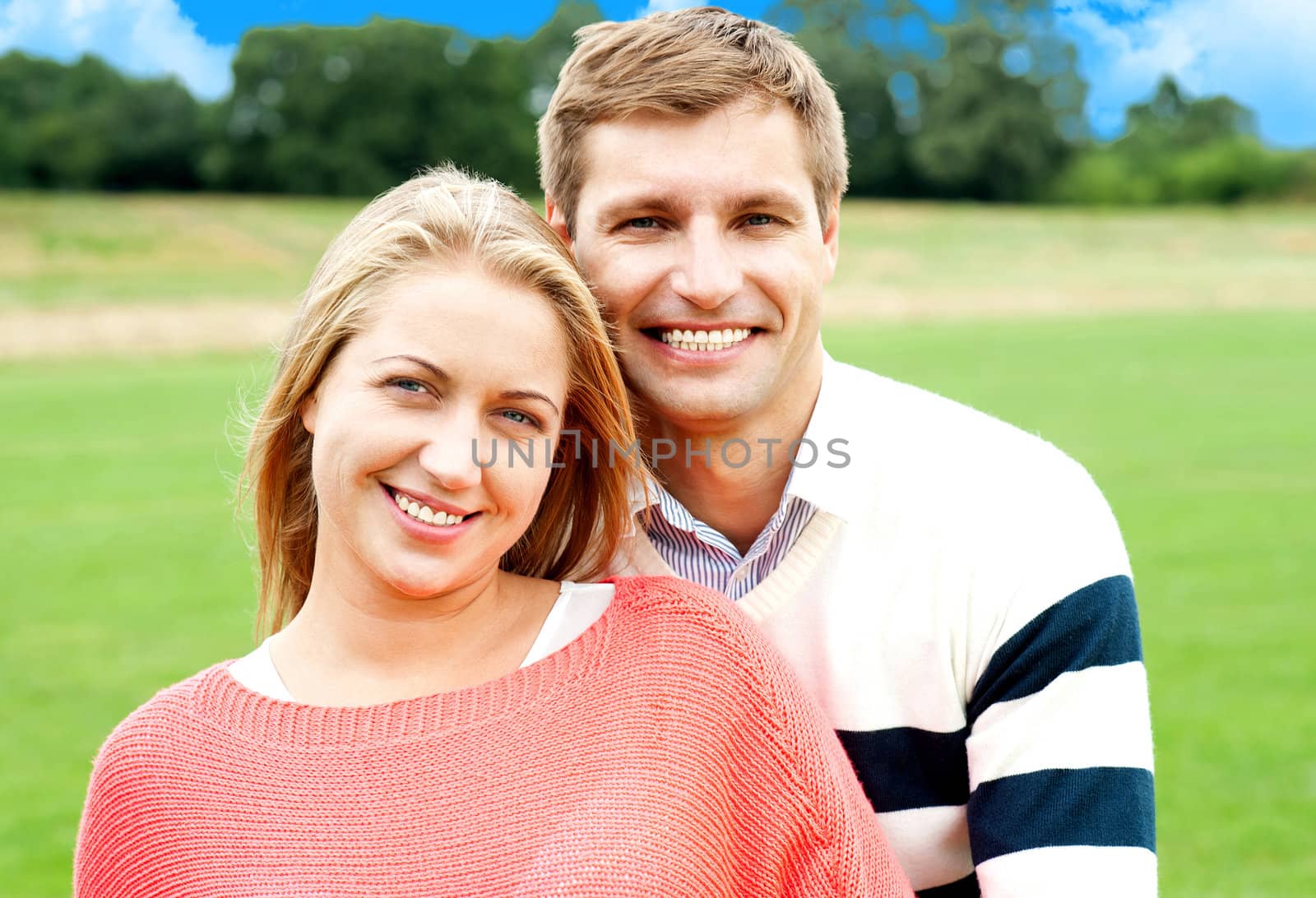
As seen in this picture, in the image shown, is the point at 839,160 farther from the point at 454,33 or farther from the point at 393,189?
the point at 454,33

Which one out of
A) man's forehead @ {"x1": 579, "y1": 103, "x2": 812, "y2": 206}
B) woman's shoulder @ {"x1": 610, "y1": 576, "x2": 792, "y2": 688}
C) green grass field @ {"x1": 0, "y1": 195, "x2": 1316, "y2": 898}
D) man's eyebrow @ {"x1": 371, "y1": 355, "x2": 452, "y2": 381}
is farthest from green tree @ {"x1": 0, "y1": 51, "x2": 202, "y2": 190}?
woman's shoulder @ {"x1": 610, "y1": 576, "x2": 792, "y2": 688}

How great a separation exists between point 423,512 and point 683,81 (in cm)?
103

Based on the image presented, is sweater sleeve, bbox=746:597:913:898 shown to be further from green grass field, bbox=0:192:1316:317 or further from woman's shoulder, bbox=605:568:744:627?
green grass field, bbox=0:192:1316:317

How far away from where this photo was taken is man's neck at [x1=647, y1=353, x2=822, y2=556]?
2865 millimetres

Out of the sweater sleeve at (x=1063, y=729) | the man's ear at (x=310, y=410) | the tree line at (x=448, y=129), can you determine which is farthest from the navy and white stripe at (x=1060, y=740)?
the tree line at (x=448, y=129)

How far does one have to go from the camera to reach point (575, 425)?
2510 millimetres

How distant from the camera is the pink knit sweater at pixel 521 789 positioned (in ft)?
6.50

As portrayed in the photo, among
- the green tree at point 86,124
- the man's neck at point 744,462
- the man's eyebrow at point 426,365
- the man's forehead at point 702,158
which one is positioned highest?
the green tree at point 86,124

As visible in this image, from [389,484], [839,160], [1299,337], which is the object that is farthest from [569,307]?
[1299,337]

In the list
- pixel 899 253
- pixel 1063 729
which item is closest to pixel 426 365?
pixel 1063 729

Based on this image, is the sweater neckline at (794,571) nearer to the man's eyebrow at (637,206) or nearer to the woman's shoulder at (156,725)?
the man's eyebrow at (637,206)

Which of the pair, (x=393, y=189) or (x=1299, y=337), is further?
(x=1299, y=337)

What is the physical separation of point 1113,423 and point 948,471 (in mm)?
13117

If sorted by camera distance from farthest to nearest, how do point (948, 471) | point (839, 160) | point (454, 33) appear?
point (454, 33), point (839, 160), point (948, 471)
